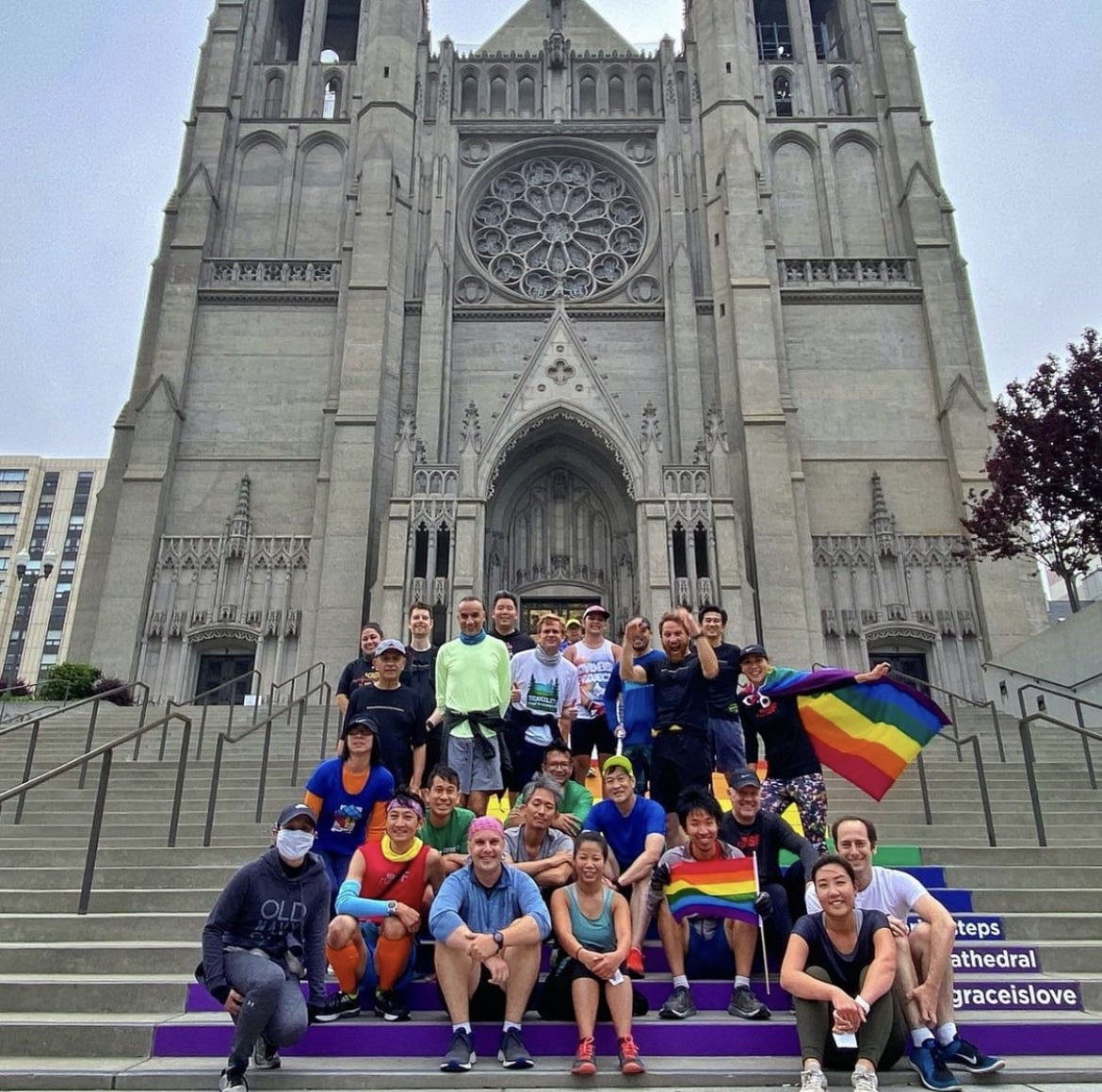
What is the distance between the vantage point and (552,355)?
22.8 metres

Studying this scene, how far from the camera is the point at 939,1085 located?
3844 millimetres

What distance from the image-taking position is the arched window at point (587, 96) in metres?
28.8

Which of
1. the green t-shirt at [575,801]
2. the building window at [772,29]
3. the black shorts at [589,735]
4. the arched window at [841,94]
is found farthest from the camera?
the building window at [772,29]

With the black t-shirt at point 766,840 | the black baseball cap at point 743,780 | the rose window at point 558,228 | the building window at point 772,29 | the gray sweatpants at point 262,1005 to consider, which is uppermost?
the building window at point 772,29

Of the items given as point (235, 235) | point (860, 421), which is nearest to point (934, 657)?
point (860, 421)

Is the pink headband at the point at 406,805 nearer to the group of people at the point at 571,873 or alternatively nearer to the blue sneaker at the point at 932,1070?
the group of people at the point at 571,873

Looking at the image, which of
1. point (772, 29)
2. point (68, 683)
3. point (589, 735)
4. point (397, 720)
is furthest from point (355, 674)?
point (772, 29)

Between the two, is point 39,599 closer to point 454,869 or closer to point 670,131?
point 670,131

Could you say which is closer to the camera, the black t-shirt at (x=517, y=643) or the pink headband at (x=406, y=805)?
the pink headband at (x=406, y=805)

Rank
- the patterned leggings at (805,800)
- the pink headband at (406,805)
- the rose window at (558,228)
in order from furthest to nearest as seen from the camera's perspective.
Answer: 1. the rose window at (558,228)
2. the patterned leggings at (805,800)
3. the pink headband at (406,805)

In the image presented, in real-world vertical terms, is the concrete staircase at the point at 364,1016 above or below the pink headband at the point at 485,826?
below

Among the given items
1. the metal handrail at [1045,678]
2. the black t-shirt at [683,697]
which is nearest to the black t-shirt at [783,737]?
the black t-shirt at [683,697]

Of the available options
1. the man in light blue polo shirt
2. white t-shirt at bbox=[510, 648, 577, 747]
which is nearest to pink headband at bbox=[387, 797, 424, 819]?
the man in light blue polo shirt

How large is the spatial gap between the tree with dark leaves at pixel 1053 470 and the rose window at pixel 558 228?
514 inches
